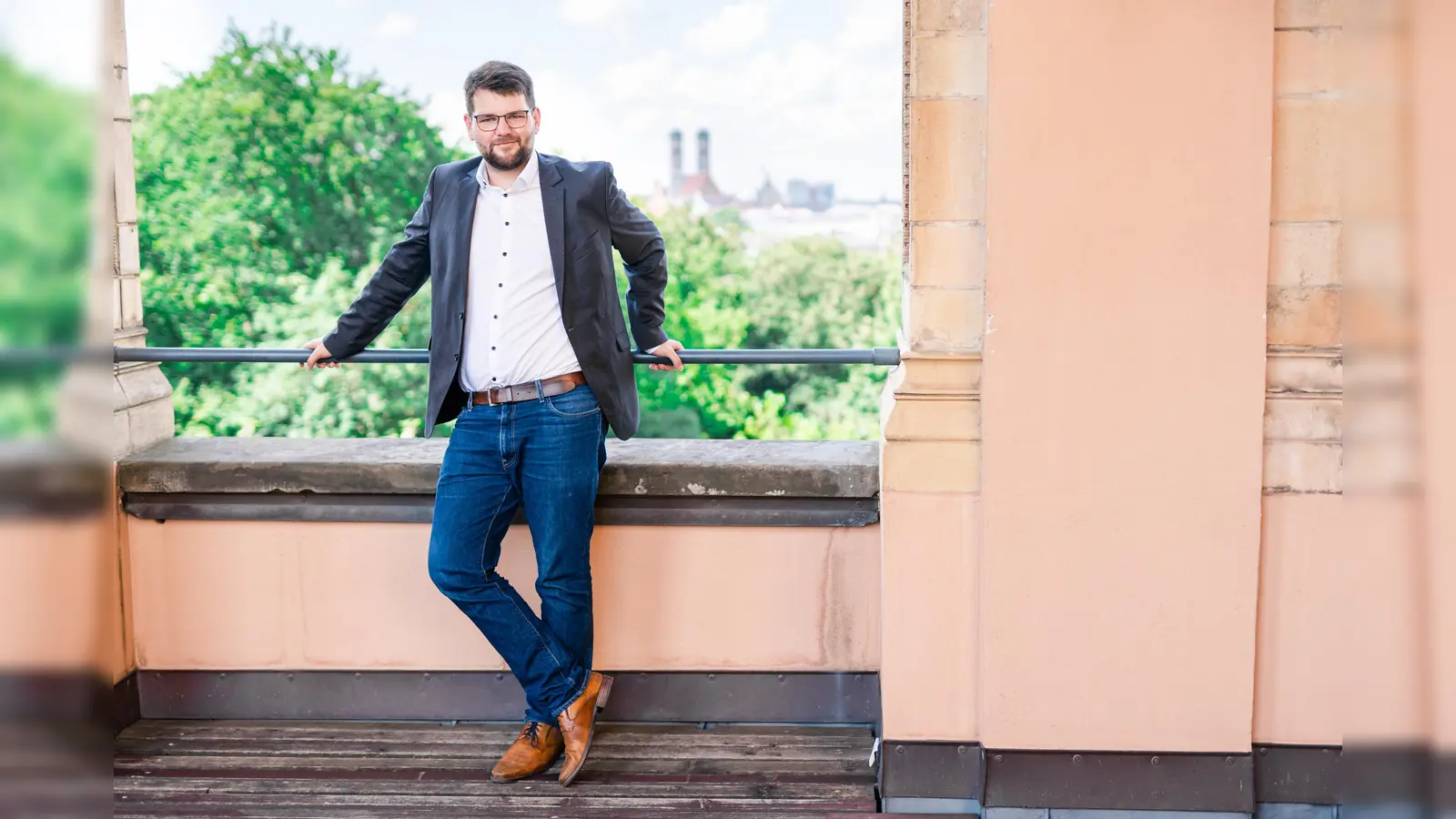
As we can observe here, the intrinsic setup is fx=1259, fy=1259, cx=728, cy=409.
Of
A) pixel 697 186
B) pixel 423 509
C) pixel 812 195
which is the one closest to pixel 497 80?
pixel 423 509

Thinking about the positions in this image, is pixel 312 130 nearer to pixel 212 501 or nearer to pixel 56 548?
pixel 212 501

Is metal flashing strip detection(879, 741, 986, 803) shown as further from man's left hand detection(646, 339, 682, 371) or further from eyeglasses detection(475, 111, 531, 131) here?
eyeglasses detection(475, 111, 531, 131)

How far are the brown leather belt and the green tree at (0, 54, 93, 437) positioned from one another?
2501 mm

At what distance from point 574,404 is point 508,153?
1.86ft

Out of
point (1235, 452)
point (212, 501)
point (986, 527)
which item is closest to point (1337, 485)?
point (1235, 452)

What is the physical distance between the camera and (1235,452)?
2.61m

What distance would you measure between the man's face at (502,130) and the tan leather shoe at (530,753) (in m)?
1.31

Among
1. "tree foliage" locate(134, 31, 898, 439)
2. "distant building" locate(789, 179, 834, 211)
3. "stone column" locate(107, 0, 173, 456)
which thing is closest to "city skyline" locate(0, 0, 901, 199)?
"distant building" locate(789, 179, 834, 211)

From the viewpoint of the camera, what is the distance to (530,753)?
2.95 metres

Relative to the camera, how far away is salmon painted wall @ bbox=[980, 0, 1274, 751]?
2.49 meters

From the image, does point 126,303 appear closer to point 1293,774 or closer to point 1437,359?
point 1293,774

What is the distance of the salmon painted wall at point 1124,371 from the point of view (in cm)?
249

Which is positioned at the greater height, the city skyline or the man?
the city skyline

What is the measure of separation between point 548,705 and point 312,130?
36.6 feet
